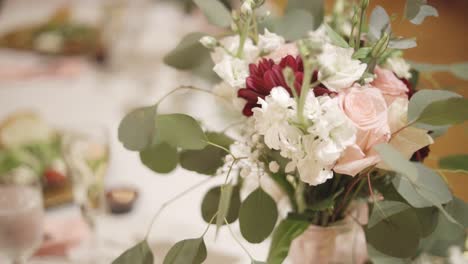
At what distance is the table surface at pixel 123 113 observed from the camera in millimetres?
1109

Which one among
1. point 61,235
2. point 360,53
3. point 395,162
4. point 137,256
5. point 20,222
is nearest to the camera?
point 395,162

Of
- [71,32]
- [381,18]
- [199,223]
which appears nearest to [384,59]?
[381,18]

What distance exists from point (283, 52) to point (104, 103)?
1.14m

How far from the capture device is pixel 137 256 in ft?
2.65

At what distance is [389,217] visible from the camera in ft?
2.34

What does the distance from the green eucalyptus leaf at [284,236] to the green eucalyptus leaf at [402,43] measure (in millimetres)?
294

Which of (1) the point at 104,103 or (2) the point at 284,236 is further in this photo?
(1) the point at 104,103

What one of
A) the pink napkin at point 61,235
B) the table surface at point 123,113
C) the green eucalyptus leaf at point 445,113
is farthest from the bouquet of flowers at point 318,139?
the pink napkin at point 61,235

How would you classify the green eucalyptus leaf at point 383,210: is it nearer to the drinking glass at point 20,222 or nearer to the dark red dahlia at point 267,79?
the dark red dahlia at point 267,79

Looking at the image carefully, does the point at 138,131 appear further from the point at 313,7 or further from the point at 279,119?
the point at 313,7

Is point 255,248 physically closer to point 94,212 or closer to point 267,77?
point 94,212

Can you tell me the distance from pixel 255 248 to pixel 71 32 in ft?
→ 4.72

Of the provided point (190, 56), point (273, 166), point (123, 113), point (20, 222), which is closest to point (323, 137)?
point (273, 166)

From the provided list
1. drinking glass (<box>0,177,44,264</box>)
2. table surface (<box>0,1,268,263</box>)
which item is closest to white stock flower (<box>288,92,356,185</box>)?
table surface (<box>0,1,268,263</box>)
